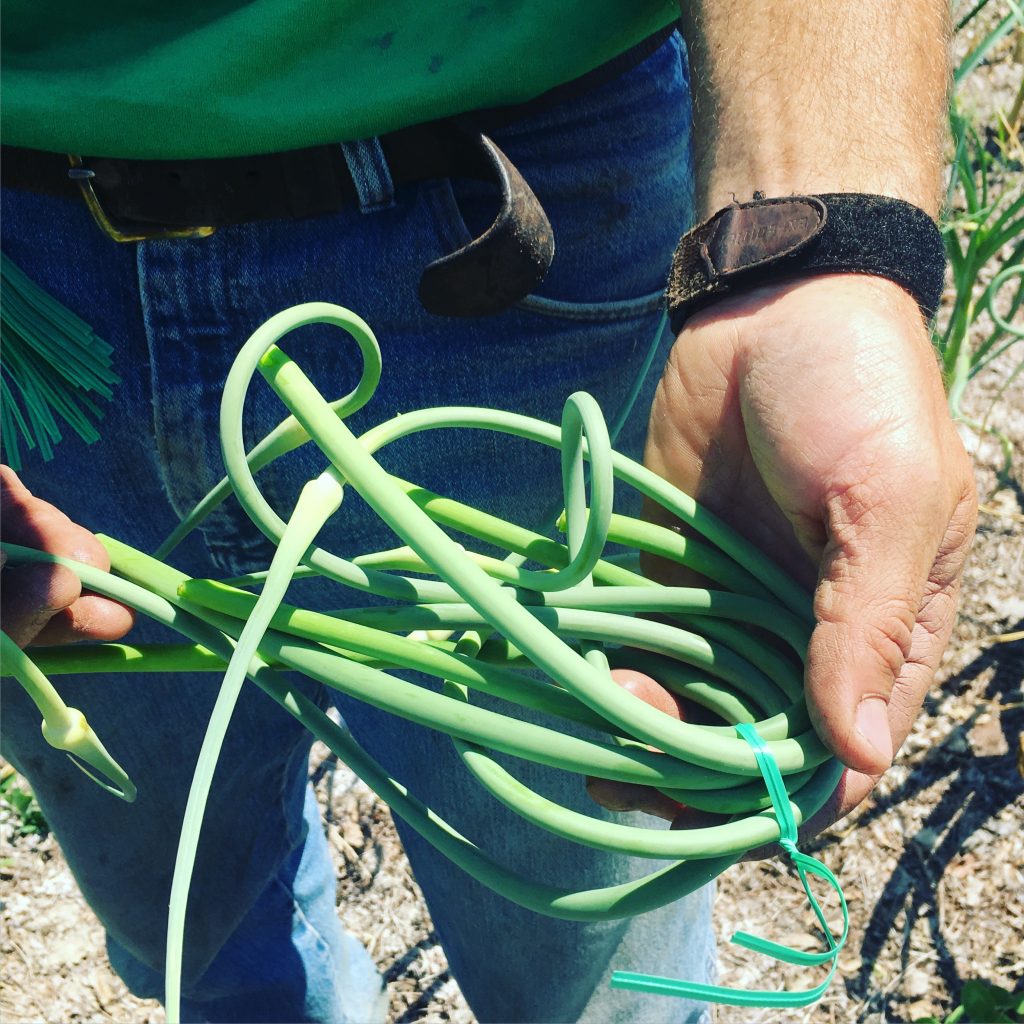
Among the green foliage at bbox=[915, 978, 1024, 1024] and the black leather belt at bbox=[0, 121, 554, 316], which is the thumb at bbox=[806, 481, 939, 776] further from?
the green foliage at bbox=[915, 978, 1024, 1024]

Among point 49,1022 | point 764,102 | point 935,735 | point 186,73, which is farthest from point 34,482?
point 935,735

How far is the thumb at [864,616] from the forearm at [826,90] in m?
0.21

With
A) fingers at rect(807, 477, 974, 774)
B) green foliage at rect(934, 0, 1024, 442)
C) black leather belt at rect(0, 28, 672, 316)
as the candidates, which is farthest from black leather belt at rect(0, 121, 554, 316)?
green foliage at rect(934, 0, 1024, 442)

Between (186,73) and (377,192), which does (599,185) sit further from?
(186,73)

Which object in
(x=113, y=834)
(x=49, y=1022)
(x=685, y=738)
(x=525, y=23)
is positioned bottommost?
(x=49, y=1022)

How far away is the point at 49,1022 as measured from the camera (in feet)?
4.52

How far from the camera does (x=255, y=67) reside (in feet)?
2.10

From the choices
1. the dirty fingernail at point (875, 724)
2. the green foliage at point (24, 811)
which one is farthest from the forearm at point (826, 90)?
the green foliage at point (24, 811)

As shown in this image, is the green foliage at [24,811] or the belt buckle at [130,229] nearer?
the belt buckle at [130,229]

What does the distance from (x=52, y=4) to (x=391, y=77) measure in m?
0.21

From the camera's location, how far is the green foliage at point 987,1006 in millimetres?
1165

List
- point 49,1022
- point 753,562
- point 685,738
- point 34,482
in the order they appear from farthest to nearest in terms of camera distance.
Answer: point 49,1022, point 34,482, point 753,562, point 685,738

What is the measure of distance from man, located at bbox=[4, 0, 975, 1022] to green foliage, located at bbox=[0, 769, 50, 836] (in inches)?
30.7

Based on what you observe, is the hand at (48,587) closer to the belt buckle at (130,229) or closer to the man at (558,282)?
the man at (558,282)
